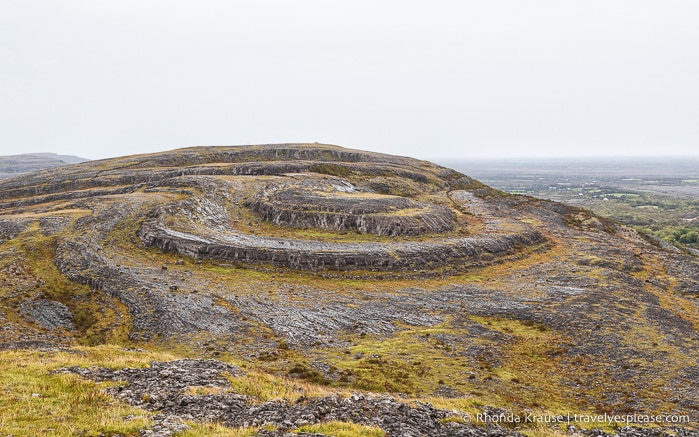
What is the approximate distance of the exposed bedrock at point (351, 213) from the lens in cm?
6950

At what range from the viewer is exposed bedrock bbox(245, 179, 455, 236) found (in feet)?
228

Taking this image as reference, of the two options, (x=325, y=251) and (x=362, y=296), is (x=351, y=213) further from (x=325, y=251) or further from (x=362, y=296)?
(x=362, y=296)

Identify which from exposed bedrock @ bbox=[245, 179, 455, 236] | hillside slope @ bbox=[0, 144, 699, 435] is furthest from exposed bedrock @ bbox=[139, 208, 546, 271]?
exposed bedrock @ bbox=[245, 179, 455, 236]

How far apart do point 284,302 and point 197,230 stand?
93.7 feet

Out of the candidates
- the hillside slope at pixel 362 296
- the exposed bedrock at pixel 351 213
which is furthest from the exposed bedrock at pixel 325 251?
the exposed bedrock at pixel 351 213

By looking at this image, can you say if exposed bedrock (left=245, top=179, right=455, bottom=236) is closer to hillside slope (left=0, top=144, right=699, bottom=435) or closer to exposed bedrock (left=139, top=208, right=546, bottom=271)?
hillside slope (left=0, top=144, right=699, bottom=435)

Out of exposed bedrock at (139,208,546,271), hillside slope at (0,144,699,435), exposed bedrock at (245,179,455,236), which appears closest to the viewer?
hillside slope at (0,144,699,435)

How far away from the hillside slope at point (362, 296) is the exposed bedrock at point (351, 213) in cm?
38

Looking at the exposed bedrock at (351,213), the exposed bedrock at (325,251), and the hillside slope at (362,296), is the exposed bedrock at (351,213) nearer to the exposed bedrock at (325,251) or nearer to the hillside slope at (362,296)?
the hillside slope at (362,296)

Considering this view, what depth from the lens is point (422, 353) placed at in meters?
33.6

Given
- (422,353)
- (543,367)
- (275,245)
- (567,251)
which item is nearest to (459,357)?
(422,353)

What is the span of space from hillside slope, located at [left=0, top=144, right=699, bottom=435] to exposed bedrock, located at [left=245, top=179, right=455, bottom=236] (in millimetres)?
379

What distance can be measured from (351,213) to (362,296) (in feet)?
91.8

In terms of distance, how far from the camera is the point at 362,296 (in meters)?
46.5
